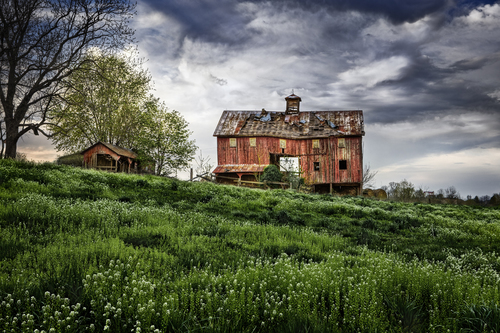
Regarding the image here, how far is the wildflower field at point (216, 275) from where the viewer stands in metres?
3.76

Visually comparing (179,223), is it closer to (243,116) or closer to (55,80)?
(55,80)

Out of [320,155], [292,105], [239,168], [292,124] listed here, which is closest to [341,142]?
[320,155]

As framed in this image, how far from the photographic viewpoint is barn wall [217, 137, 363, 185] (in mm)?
41219

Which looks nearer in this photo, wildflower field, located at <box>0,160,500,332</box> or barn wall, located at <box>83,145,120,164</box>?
wildflower field, located at <box>0,160,500,332</box>

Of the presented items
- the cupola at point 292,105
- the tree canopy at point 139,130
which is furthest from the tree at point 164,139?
the cupola at point 292,105

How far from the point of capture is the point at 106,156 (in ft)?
125

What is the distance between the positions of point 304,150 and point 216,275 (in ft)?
125

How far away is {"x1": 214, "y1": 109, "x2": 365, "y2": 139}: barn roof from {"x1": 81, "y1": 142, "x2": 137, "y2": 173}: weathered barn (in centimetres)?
1134

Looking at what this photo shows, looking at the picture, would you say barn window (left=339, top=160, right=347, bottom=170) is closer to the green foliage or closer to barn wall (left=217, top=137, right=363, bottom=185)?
barn wall (left=217, top=137, right=363, bottom=185)

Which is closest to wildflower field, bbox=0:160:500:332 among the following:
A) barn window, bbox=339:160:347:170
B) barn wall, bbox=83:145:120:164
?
barn wall, bbox=83:145:120:164

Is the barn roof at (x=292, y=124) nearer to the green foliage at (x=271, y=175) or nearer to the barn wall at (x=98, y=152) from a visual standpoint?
the green foliage at (x=271, y=175)

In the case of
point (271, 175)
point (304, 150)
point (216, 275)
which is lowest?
point (216, 275)

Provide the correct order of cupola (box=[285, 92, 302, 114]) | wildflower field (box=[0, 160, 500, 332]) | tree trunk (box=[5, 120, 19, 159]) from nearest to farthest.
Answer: wildflower field (box=[0, 160, 500, 332]), tree trunk (box=[5, 120, 19, 159]), cupola (box=[285, 92, 302, 114])

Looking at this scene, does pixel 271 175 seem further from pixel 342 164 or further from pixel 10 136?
pixel 10 136
